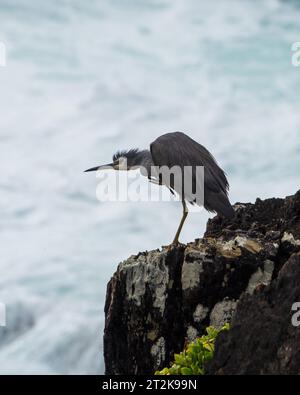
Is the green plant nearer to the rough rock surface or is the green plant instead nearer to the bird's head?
the rough rock surface

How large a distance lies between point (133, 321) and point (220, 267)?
1355 mm

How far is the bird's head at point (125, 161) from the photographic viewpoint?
15898 millimetres

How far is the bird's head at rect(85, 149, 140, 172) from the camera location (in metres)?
15.9

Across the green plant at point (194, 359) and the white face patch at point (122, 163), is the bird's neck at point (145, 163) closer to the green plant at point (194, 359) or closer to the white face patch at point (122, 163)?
the white face patch at point (122, 163)

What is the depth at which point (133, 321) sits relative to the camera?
40.8 feet

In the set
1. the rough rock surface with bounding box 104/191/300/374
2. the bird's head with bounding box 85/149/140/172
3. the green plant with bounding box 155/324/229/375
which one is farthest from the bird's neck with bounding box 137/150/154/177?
the green plant with bounding box 155/324/229/375

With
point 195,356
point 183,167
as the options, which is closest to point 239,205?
point 183,167

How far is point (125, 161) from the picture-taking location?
16.1m

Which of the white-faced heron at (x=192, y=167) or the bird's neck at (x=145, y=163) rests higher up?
the bird's neck at (x=145, y=163)

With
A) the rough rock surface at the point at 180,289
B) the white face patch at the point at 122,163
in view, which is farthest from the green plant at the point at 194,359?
the white face patch at the point at 122,163

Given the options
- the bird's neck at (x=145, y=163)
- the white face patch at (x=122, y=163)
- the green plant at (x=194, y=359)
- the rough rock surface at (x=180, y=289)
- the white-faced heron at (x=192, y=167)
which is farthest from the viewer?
the white face patch at (x=122, y=163)

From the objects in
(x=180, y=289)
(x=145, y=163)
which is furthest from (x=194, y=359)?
(x=145, y=163)

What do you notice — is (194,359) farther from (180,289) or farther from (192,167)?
(192,167)

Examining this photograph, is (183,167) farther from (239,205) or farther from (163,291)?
(163,291)
